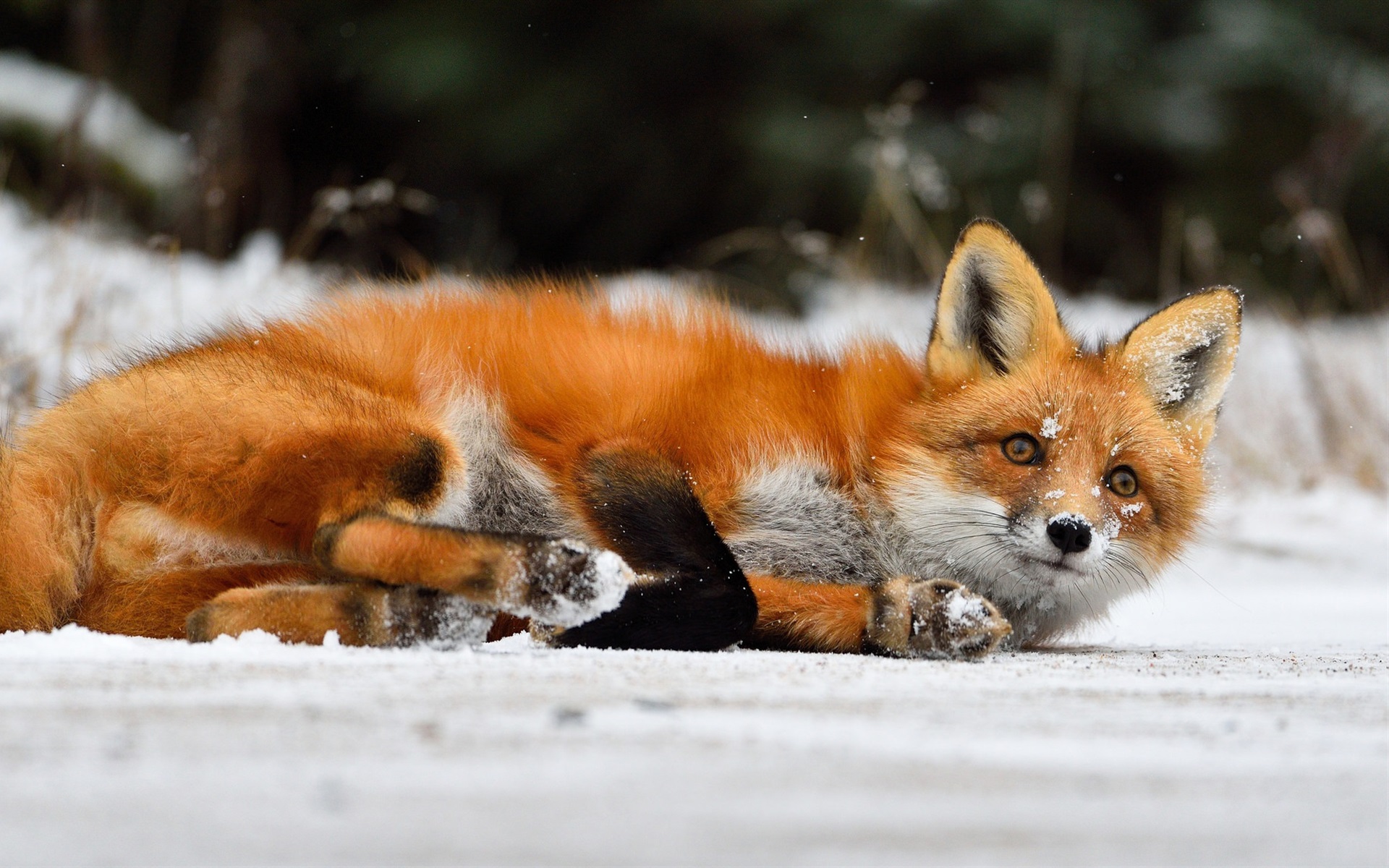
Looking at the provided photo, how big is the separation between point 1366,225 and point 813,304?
5453 millimetres

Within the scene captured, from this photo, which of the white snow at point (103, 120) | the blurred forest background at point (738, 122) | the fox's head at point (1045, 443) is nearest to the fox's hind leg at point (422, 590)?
the fox's head at point (1045, 443)

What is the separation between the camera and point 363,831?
109cm

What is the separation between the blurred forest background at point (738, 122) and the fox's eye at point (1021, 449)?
5.14 m

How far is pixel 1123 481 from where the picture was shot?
2797 millimetres

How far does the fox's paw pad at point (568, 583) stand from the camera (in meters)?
2.06

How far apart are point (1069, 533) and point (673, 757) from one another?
146cm

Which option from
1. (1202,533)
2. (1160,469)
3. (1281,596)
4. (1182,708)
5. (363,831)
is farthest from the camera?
(1281,596)

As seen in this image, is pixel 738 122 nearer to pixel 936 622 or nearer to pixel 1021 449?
pixel 1021 449

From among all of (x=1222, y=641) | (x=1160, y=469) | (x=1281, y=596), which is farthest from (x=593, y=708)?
(x=1281, y=596)

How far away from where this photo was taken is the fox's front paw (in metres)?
2.38

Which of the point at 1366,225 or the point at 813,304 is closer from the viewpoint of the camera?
the point at 813,304

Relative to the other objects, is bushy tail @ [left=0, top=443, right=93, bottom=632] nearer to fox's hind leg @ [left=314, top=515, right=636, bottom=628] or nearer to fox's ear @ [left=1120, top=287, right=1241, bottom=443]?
fox's hind leg @ [left=314, top=515, right=636, bottom=628]

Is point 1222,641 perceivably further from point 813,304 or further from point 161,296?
point 813,304

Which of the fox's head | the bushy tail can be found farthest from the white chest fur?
the bushy tail
